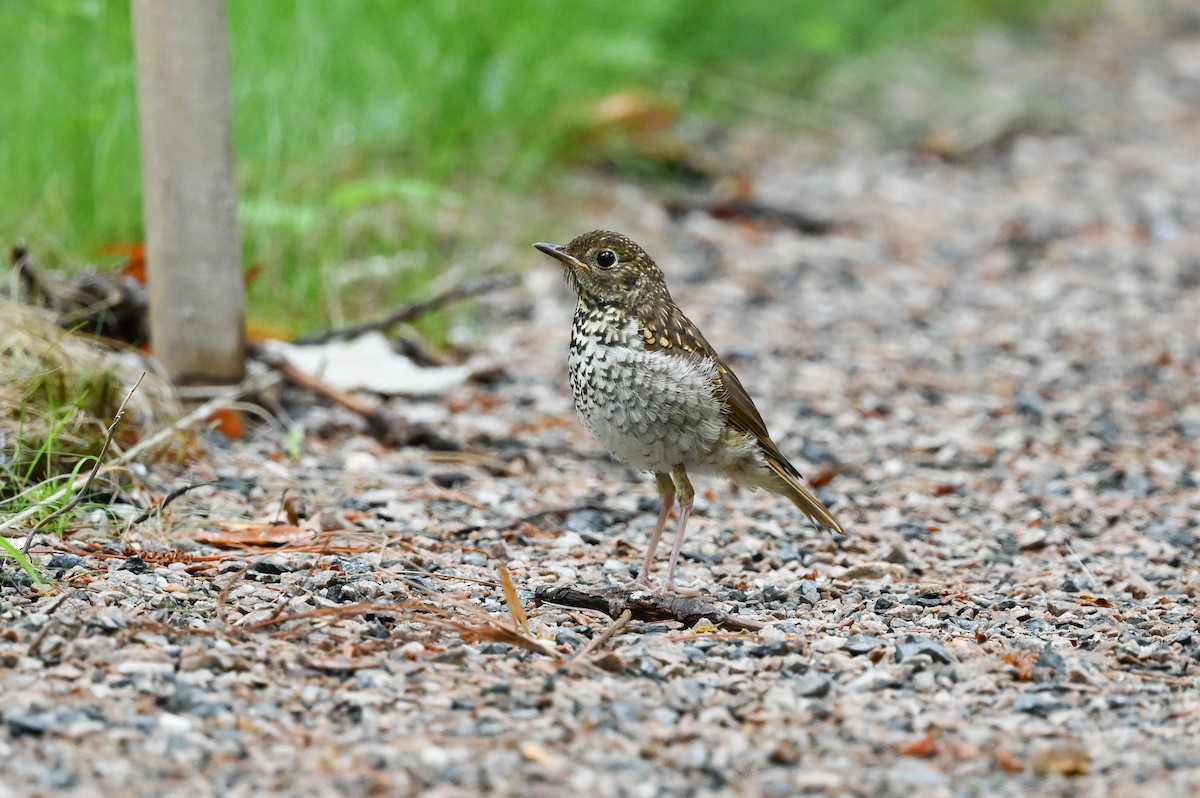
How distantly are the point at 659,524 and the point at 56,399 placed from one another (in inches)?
77.0

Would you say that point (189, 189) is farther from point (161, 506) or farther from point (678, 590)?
point (678, 590)

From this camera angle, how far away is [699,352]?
4.71m

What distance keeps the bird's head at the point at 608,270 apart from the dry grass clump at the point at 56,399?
4.91 ft

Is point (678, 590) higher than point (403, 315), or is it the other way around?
point (403, 315)

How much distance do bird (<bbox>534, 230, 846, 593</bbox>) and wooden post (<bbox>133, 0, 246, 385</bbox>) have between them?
4.51 ft

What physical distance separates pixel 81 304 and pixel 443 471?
1.51 meters

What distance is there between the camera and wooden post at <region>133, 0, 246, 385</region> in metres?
5.29

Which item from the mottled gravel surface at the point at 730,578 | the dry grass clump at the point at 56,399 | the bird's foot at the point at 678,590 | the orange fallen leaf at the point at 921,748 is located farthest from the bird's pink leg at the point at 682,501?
the dry grass clump at the point at 56,399

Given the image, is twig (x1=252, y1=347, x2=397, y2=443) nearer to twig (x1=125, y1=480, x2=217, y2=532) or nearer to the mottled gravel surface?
the mottled gravel surface

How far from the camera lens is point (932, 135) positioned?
11.6m

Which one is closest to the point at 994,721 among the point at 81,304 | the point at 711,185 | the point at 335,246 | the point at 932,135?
the point at 81,304

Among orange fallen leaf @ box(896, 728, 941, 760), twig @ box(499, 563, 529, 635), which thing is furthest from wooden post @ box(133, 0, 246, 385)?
orange fallen leaf @ box(896, 728, 941, 760)

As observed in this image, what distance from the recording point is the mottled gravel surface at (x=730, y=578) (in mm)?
3223

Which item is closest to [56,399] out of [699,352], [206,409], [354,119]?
[206,409]
